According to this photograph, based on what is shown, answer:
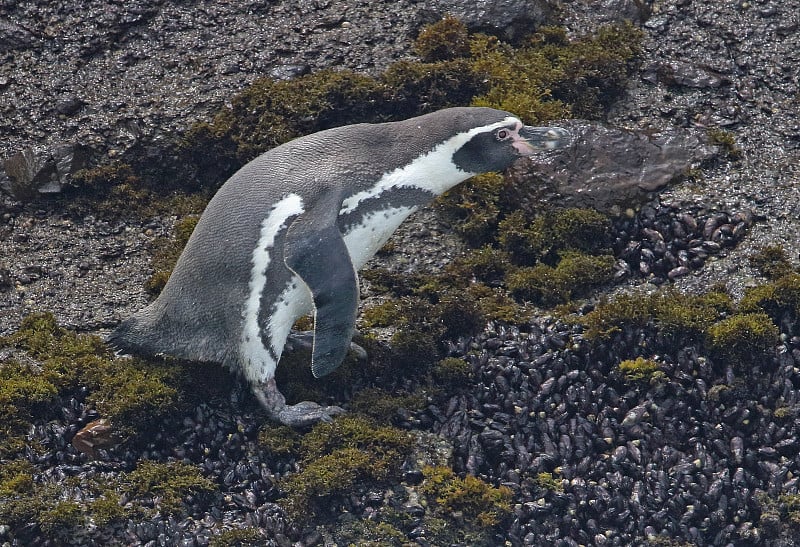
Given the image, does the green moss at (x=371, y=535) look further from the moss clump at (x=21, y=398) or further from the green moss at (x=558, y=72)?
the green moss at (x=558, y=72)

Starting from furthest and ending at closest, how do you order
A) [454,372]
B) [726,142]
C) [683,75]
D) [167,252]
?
1. [683,75]
2. [726,142]
3. [167,252]
4. [454,372]

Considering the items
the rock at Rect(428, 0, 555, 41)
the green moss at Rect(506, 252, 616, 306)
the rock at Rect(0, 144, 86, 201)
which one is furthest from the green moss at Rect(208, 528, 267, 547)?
the rock at Rect(428, 0, 555, 41)

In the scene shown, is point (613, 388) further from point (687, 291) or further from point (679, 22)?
point (679, 22)

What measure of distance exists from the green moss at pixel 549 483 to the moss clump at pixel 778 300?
1530mm

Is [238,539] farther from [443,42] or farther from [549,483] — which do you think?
[443,42]

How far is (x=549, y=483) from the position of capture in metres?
6.21

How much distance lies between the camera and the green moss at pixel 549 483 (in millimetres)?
6199

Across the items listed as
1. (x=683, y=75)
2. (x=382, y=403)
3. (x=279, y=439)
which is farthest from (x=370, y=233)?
(x=683, y=75)

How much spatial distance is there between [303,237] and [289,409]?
94 cm

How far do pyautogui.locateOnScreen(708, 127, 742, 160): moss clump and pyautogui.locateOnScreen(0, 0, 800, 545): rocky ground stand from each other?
59 mm

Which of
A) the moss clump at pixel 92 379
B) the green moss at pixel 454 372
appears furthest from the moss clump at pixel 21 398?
the green moss at pixel 454 372

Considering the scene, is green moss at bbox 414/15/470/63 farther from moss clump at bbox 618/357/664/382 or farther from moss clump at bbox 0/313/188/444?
moss clump at bbox 0/313/188/444

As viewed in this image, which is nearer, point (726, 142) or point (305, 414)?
point (305, 414)

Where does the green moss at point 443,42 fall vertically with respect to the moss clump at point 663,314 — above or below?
above
